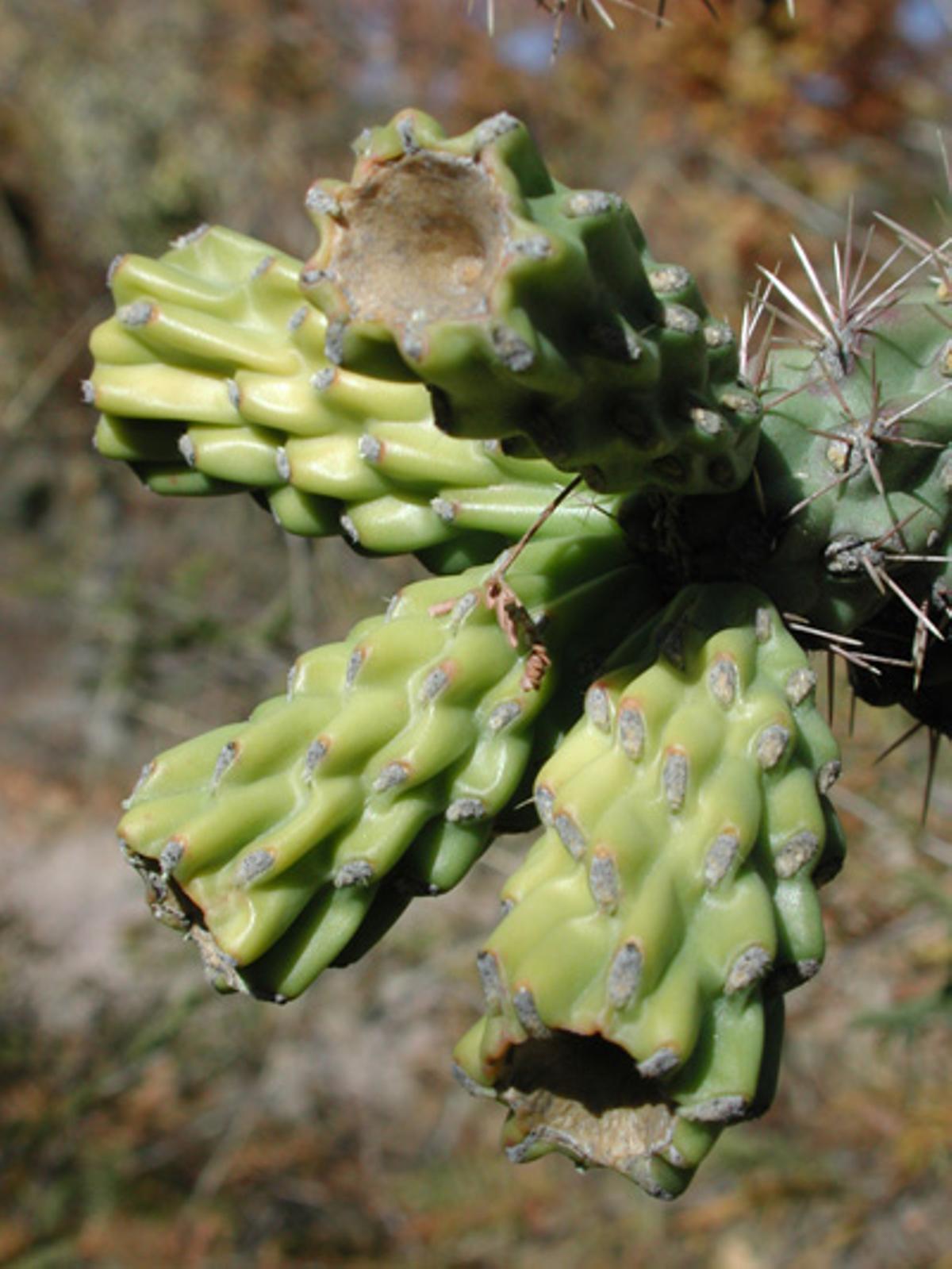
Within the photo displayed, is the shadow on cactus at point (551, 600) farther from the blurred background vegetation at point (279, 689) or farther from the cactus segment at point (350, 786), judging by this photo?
the blurred background vegetation at point (279, 689)

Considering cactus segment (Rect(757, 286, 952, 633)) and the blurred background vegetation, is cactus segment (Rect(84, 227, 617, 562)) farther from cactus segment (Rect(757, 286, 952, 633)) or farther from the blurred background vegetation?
the blurred background vegetation

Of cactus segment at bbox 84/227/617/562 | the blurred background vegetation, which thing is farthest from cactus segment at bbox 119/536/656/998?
the blurred background vegetation

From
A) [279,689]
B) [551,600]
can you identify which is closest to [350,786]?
[551,600]

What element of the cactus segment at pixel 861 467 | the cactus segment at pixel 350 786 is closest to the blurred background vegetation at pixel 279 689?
the cactus segment at pixel 861 467

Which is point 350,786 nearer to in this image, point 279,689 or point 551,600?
point 551,600

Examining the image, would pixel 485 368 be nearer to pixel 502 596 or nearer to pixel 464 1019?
pixel 502 596

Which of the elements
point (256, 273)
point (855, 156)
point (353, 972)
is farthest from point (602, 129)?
point (256, 273)
